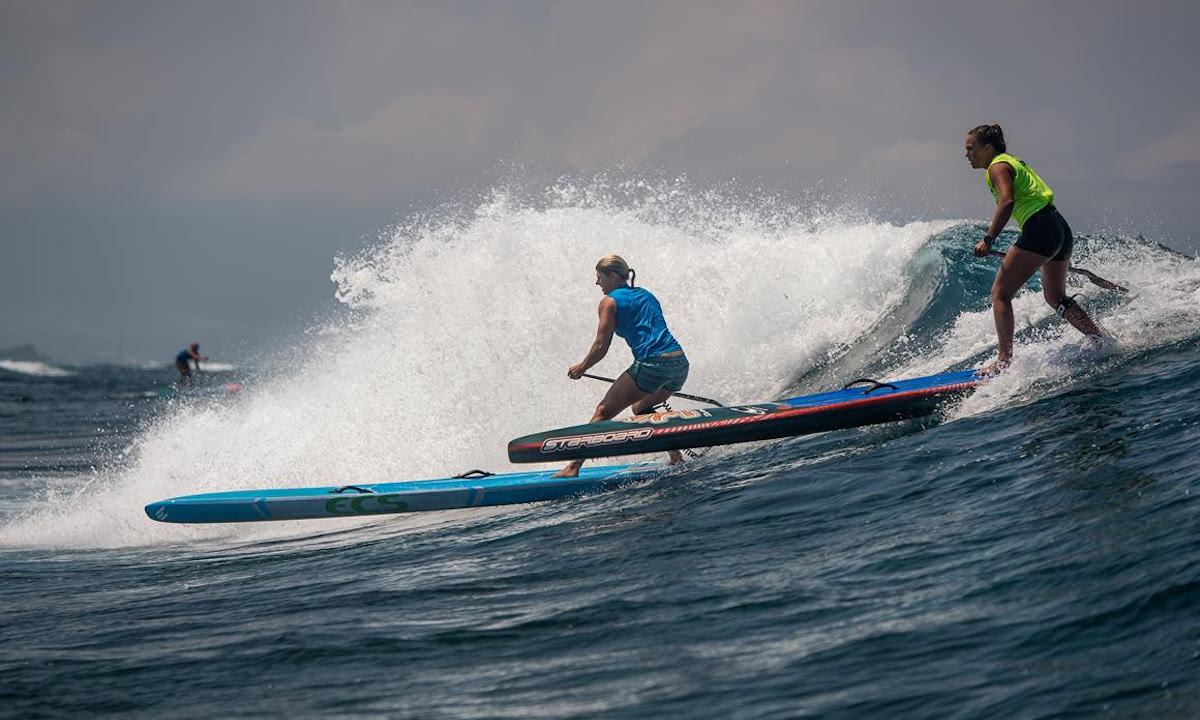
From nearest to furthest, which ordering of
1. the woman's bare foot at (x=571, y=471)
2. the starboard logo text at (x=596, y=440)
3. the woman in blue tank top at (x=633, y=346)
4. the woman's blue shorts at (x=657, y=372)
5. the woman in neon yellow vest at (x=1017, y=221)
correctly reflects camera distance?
the woman in neon yellow vest at (x=1017, y=221)
the starboard logo text at (x=596, y=440)
the woman in blue tank top at (x=633, y=346)
the woman's blue shorts at (x=657, y=372)
the woman's bare foot at (x=571, y=471)

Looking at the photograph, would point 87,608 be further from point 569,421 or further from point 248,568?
point 569,421

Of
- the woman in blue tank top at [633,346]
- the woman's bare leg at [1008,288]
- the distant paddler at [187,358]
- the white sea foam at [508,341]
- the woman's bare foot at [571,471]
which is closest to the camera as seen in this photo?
the woman's bare leg at [1008,288]

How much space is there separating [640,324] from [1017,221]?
275 centimetres

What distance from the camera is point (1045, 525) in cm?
460

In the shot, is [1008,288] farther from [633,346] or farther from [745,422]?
[633,346]

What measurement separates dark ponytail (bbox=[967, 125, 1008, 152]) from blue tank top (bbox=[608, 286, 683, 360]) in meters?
2.55

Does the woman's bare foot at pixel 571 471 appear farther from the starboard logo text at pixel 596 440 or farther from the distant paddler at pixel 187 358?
the distant paddler at pixel 187 358

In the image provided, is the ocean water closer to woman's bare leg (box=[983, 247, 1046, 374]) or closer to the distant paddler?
woman's bare leg (box=[983, 247, 1046, 374])

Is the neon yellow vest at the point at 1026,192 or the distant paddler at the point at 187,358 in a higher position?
the distant paddler at the point at 187,358

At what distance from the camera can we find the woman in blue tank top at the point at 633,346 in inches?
309

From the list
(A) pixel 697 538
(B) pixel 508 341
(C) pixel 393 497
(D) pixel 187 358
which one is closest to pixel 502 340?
(B) pixel 508 341

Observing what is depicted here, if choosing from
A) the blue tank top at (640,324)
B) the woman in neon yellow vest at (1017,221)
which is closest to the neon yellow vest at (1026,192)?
the woman in neon yellow vest at (1017,221)

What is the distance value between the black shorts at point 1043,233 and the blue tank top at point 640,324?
256 cm

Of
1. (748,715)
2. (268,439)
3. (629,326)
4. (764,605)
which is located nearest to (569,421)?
(629,326)
